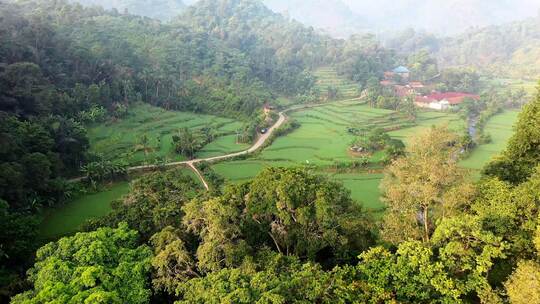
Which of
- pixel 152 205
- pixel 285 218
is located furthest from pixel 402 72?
pixel 285 218

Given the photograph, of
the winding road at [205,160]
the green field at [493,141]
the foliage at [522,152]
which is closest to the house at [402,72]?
the green field at [493,141]

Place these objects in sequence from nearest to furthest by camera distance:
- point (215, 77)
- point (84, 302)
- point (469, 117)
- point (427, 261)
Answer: point (84, 302), point (427, 261), point (469, 117), point (215, 77)

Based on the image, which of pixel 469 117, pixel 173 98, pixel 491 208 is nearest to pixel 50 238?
pixel 491 208

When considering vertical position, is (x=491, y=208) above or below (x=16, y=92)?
below

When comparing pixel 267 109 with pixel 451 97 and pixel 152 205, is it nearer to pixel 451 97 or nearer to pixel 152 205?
pixel 451 97

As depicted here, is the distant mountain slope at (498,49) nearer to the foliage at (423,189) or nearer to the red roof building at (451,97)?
the red roof building at (451,97)

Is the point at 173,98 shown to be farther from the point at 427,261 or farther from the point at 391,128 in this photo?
the point at 427,261

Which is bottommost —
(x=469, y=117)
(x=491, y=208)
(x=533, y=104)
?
(x=469, y=117)
